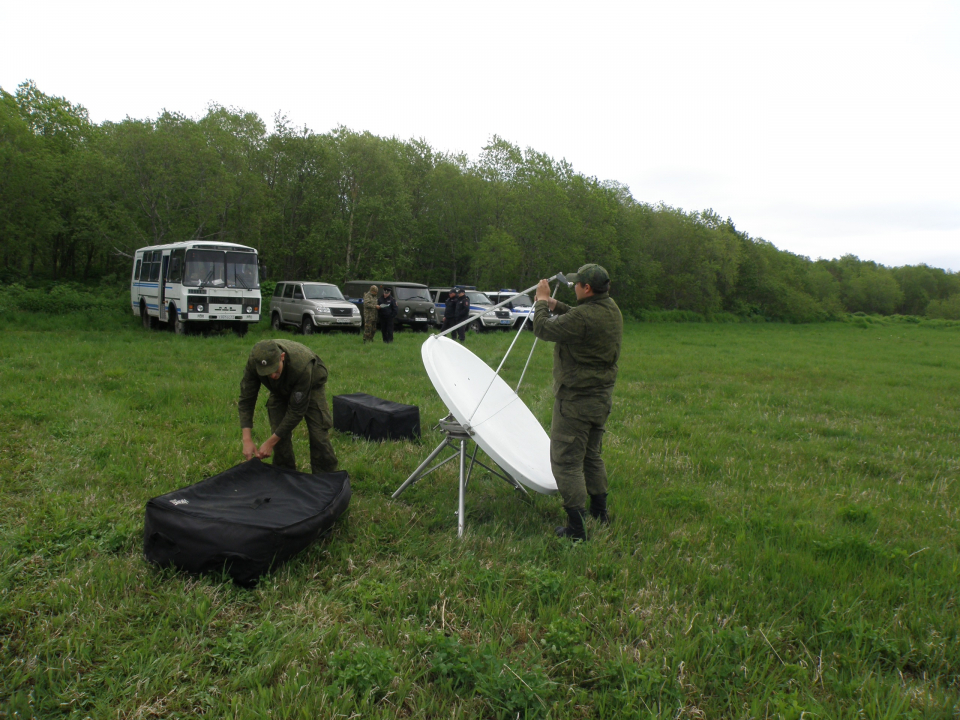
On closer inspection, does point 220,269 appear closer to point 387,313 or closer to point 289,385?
point 387,313

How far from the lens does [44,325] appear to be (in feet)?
58.2

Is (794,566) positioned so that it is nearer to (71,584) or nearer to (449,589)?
(449,589)

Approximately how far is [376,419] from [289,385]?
215 cm

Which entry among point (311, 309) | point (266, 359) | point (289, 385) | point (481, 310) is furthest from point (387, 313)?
point (266, 359)

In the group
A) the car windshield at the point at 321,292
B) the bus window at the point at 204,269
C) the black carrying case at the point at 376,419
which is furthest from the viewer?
the car windshield at the point at 321,292

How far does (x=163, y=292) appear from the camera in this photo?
62.2 feet

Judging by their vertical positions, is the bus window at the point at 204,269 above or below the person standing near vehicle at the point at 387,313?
above

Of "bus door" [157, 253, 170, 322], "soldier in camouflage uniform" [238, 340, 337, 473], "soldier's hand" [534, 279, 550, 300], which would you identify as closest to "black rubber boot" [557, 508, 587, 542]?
"soldier's hand" [534, 279, 550, 300]

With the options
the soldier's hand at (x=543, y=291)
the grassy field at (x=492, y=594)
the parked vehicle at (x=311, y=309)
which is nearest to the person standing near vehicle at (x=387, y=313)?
the parked vehicle at (x=311, y=309)

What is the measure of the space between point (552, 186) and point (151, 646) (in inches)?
1472

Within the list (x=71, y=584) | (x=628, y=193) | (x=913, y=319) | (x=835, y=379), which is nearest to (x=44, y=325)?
(x=71, y=584)

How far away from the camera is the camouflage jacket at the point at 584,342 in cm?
464

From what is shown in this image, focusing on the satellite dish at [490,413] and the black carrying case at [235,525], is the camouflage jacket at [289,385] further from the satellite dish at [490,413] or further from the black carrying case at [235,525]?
the satellite dish at [490,413]

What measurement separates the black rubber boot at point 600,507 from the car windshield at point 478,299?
22171 millimetres
